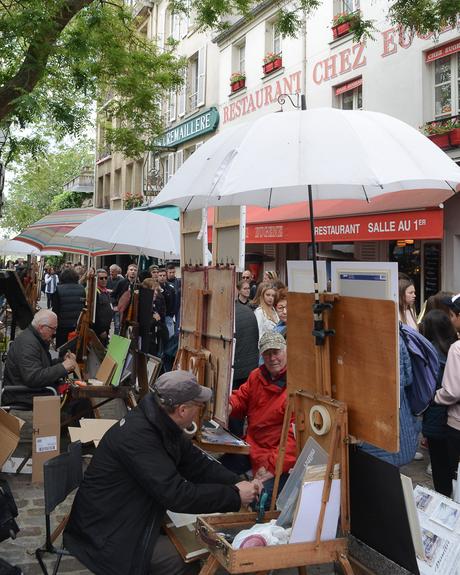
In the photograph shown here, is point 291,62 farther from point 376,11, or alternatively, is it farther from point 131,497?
point 131,497

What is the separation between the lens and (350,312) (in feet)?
8.77

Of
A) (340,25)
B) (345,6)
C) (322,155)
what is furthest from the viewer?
(345,6)

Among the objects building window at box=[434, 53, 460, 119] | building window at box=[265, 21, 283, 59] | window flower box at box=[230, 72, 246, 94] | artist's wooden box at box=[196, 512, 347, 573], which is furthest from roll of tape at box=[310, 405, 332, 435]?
window flower box at box=[230, 72, 246, 94]

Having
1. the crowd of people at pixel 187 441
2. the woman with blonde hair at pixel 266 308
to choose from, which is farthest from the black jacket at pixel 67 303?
the woman with blonde hair at pixel 266 308

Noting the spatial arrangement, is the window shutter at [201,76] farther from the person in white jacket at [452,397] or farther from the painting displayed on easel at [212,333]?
the person in white jacket at [452,397]

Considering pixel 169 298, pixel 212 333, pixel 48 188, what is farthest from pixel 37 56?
pixel 48 188

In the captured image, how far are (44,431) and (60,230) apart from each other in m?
3.50

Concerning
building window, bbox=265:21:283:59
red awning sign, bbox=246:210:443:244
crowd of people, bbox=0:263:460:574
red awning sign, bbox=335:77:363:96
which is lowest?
crowd of people, bbox=0:263:460:574

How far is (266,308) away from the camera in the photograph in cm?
670

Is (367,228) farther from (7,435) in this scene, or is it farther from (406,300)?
(7,435)

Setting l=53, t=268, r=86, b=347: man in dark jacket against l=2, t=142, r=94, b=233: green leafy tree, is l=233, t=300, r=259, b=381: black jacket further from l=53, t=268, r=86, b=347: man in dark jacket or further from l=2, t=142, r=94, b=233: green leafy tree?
l=2, t=142, r=94, b=233: green leafy tree

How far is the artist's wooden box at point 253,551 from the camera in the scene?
2.37m

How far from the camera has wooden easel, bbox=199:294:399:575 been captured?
2451 mm

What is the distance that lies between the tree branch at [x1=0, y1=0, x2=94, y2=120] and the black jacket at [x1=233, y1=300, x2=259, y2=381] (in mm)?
3766
